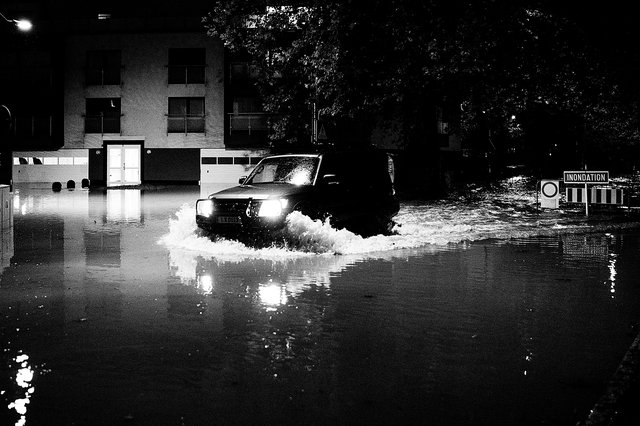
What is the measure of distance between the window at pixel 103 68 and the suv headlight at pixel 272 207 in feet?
144

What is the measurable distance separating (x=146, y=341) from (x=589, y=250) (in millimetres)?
9437

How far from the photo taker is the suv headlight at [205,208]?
13.1m

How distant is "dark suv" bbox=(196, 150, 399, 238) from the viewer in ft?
41.1

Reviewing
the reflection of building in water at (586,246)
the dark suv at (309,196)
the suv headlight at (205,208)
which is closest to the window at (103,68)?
the dark suv at (309,196)

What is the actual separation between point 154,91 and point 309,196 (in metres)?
42.9

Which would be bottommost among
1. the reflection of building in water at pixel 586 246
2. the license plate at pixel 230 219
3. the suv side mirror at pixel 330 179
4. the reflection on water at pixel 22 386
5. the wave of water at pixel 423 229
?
the reflection on water at pixel 22 386

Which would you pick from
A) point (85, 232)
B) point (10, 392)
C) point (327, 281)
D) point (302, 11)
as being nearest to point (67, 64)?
point (302, 11)

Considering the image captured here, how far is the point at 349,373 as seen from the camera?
17.6 ft

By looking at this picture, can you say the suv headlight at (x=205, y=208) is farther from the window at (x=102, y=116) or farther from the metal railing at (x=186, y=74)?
the window at (x=102, y=116)

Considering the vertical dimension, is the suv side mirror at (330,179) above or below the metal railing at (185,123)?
below

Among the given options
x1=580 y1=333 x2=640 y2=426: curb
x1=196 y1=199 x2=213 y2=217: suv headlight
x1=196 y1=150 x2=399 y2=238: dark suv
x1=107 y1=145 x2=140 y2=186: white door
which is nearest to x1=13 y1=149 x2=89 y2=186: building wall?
x1=107 y1=145 x2=140 y2=186: white door

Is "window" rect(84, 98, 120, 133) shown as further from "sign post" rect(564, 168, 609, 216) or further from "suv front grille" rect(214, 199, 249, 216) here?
"suv front grille" rect(214, 199, 249, 216)

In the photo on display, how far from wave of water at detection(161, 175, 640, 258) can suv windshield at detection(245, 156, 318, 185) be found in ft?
3.14

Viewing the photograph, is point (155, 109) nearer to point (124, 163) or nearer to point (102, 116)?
point (102, 116)
